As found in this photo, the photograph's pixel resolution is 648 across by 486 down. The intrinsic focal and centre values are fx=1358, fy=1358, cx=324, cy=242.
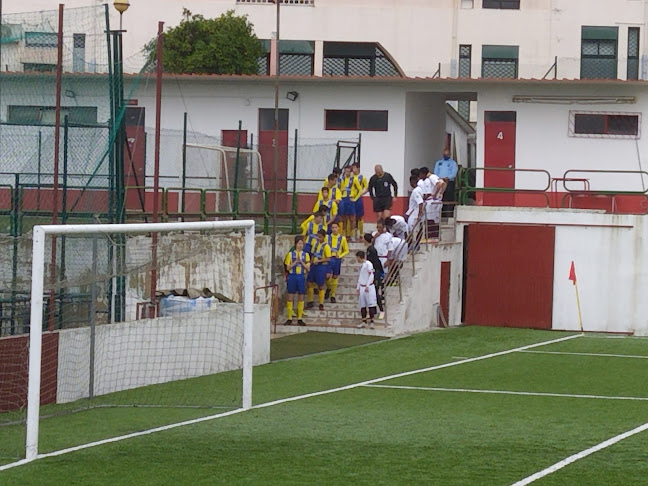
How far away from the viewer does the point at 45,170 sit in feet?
74.0

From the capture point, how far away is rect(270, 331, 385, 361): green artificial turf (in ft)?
75.3

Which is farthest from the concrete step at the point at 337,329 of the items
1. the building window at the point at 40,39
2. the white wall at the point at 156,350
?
the building window at the point at 40,39

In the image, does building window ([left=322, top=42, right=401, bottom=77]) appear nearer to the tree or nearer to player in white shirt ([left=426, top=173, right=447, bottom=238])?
the tree

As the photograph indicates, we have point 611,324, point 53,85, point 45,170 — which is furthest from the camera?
point 611,324

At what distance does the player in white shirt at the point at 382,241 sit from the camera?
1069 inches

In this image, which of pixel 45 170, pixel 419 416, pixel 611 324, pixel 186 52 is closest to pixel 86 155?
pixel 45 170

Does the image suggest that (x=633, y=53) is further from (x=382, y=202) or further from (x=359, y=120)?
(x=382, y=202)

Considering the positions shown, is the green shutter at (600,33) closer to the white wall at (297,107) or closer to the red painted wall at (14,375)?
the white wall at (297,107)

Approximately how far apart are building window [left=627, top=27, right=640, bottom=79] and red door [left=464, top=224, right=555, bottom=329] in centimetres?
2329

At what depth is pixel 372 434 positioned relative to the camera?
43.9 feet

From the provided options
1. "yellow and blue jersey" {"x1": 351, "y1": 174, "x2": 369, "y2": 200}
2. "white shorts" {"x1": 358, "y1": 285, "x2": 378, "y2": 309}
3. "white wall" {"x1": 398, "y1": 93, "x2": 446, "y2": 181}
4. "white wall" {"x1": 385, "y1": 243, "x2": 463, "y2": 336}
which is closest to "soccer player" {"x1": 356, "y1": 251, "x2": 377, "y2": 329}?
"white shorts" {"x1": 358, "y1": 285, "x2": 378, "y2": 309}

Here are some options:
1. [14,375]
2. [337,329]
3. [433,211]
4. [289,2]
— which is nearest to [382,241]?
[337,329]

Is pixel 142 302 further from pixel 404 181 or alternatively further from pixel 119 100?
pixel 404 181

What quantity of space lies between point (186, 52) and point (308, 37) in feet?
22.2
